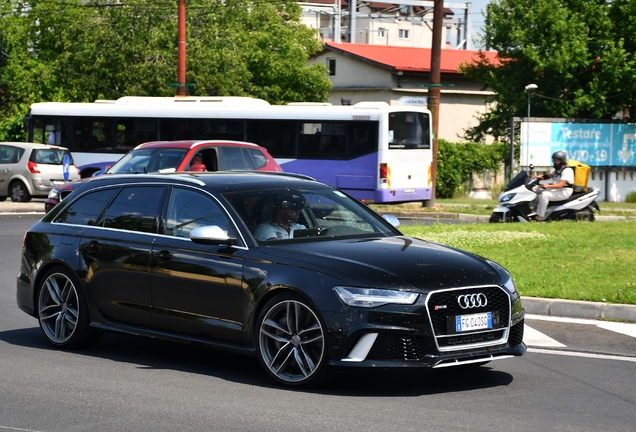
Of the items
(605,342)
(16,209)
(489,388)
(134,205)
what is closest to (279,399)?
(489,388)

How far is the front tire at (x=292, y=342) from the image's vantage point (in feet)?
23.1

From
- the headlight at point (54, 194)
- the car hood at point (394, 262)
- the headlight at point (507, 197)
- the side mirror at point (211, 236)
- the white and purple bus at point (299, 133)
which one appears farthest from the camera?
the white and purple bus at point (299, 133)

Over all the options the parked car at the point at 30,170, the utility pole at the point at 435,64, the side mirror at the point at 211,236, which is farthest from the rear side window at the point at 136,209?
the parked car at the point at 30,170

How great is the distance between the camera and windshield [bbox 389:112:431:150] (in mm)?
29734

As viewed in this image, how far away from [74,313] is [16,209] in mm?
19640

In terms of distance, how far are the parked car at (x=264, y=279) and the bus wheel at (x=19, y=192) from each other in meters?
21.7

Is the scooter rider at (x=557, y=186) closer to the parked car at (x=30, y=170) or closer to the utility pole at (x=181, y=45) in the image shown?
the parked car at (x=30, y=170)

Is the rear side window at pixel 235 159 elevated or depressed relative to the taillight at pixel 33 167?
elevated

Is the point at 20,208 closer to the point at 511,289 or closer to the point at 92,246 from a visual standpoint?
the point at 92,246

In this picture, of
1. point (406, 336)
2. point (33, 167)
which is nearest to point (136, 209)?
point (406, 336)

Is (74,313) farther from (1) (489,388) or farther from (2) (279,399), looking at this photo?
(1) (489,388)

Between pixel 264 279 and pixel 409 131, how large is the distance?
76.5 ft

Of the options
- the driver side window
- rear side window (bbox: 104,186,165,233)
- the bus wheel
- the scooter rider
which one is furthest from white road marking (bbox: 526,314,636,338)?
the bus wheel

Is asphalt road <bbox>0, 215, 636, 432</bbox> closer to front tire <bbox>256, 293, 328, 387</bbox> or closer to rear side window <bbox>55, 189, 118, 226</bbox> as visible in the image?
front tire <bbox>256, 293, 328, 387</bbox>
